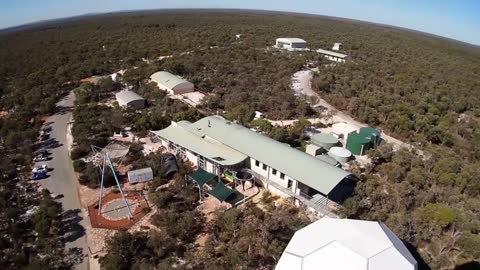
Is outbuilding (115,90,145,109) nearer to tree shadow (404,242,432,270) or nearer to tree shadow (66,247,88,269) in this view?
tree shadow (66,247,88,269)

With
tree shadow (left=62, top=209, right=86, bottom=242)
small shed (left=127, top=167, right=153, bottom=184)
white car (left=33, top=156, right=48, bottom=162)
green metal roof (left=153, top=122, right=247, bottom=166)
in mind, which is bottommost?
tree shadow (left=62, top=209, right=86, bottom=242)

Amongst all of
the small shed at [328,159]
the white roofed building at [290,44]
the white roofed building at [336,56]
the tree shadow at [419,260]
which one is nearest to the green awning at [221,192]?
the small shed at [328,159]

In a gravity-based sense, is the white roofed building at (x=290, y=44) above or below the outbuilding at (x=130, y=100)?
above

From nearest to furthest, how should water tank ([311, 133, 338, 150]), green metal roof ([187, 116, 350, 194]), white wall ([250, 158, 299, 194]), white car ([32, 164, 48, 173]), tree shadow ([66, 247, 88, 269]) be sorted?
tree shadow ([66, 247, 88, 269]) < green metal roof ([187, 116, 350, 194]) < white wall ([250, 158, 299, 194]) < white car ([32, 164, 48, 173]) < water tank ([311, 133, 338, 150])

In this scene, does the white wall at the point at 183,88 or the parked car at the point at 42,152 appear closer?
the parked car at the point at 42,152

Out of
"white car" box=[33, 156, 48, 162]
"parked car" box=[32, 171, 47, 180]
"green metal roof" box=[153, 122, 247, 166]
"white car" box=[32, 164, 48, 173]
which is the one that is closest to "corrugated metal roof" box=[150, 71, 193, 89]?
"green metal roof" box=[153, 122, 247, 166]

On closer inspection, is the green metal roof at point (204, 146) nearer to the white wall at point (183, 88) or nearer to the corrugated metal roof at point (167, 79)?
the white wall at point (183, 88)

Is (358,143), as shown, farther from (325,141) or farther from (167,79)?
(167,79)
